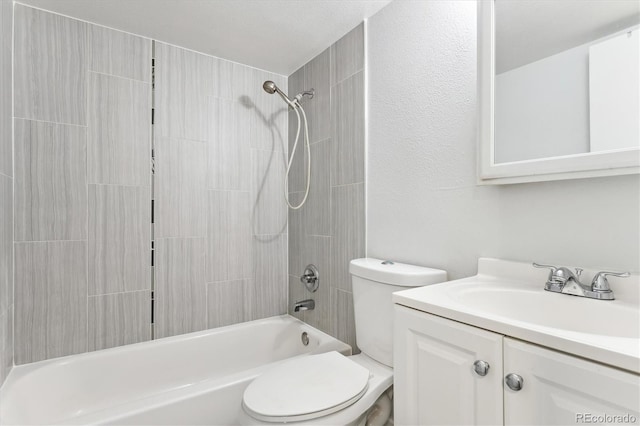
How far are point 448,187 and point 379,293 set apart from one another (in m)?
0.51

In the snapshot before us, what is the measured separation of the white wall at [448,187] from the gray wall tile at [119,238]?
127 centimetres

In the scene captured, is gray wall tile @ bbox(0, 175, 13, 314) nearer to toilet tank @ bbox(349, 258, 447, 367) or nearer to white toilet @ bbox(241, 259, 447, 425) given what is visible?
white toilet @ bbox(241, 259, 447, 425)

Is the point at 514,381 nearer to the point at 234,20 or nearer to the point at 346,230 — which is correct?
the point at 346,230

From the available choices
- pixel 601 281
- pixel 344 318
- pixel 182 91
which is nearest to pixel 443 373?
pixel 601 281

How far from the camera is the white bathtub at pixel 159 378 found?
1.23m

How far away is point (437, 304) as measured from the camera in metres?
0.83

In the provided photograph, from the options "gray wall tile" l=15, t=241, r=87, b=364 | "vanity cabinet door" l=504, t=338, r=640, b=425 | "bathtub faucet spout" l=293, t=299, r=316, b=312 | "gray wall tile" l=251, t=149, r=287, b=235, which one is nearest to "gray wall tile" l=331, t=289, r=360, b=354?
"bathtub faucet spout" l=293, t=299, r=316, b=312

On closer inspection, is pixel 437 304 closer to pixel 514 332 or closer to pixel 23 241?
pixel 514 332

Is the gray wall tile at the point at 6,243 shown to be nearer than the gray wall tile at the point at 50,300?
Yes

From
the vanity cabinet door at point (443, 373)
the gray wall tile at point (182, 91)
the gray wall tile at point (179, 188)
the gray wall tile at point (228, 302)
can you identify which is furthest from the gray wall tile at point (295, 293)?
the vanity cabinet door at point (443, 373)

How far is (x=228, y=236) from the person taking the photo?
6.82 feet

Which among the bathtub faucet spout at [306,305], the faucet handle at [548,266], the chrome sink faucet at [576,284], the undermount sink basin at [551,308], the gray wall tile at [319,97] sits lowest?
the bathtub faucet spout at [306,305]

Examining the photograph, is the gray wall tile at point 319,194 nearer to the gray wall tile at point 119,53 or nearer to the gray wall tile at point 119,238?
the gray wall tile at point 119,238

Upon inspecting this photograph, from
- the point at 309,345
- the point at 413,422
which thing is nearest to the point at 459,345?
the point at 413,422
